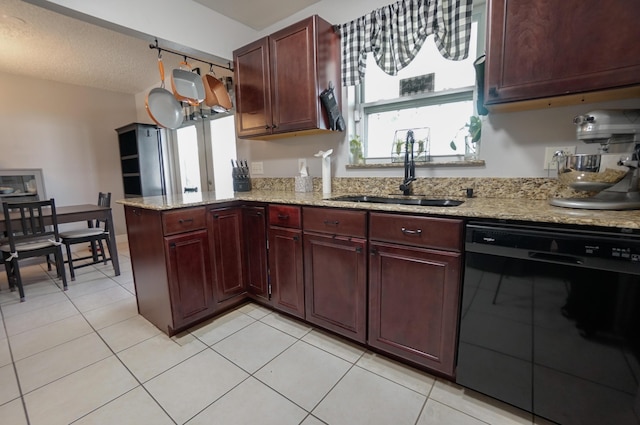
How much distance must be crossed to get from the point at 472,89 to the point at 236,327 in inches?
88.0

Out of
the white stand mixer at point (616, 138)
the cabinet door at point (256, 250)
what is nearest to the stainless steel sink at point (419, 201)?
the white stand mixer at point (616, 138)

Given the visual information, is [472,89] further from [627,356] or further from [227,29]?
[227,29]

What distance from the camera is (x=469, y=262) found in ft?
4.04

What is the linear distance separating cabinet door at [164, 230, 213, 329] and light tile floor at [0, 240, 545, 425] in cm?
16

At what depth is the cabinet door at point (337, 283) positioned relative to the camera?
5.24ft

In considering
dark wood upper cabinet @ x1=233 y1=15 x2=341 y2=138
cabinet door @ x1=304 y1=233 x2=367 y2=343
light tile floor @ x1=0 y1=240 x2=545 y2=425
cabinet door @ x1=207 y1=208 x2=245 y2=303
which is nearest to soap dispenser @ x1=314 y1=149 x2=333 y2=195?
dark wood upper cabinet @ x1=233 y1=15 x2=341 y2=138

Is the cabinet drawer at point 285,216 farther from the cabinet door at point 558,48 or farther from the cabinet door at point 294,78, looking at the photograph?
the cabinet door at point 558,48

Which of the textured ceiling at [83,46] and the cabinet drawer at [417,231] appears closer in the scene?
the cabinet drawer at [417,231]

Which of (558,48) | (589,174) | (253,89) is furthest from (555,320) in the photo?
(253,89)

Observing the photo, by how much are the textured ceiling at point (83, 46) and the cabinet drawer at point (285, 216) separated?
5.30ft

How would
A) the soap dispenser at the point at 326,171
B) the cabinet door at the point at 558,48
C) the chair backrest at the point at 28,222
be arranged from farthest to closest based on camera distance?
the chair backrest at the point at 28,222
the soap dispenser at the point at 326,171
the cabinet door at the point at 558,48

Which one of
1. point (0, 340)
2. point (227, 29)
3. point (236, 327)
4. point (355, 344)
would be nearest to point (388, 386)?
point (355, 344)

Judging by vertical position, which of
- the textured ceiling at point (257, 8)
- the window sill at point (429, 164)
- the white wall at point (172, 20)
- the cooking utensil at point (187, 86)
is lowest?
the window sill at point (429, 164)

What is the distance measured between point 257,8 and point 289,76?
2.48 ft
